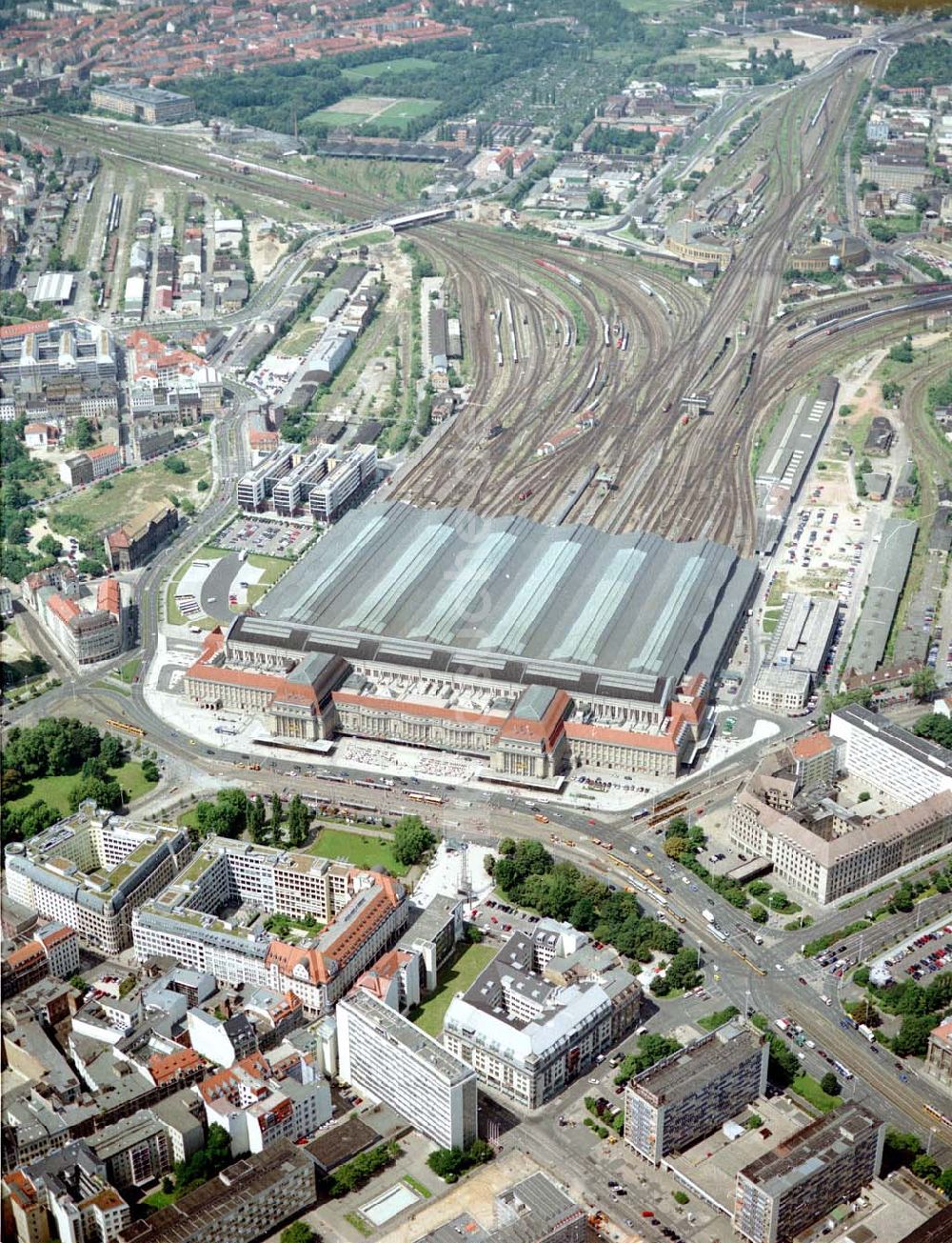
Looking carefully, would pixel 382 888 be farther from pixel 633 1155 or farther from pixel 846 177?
pixel 846 177

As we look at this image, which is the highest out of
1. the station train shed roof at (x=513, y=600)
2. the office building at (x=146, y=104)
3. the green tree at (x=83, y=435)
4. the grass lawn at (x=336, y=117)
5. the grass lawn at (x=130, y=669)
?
the office building at (x=146, y=104)

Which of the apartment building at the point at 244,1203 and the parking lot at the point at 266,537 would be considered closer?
the apartment building at the point at 244,1203

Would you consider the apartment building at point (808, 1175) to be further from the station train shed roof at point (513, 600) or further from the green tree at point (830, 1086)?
the station train shed roof at point (513, 600)

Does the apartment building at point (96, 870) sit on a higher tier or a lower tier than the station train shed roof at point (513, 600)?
lower

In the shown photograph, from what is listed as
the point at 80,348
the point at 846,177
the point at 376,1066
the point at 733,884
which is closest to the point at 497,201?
the point at 846,177

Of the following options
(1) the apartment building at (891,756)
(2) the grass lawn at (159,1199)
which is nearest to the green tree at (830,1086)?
(1) the apartment building at (891,756)

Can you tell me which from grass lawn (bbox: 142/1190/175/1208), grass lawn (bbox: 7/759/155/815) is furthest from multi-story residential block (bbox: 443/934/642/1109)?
grass lawn (bbox: 7/759/155/815)

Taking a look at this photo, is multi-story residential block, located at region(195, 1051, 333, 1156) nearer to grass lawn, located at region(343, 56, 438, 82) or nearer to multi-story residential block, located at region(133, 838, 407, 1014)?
multi-story residential block, located at region(133, 838, 407, 1014)
